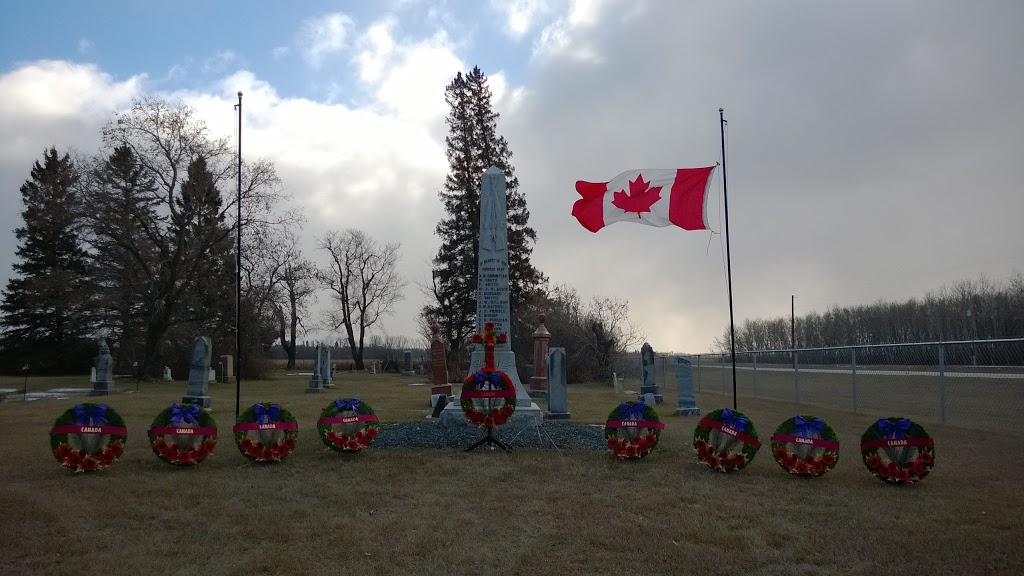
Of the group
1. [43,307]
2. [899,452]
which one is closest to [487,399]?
[899,452]

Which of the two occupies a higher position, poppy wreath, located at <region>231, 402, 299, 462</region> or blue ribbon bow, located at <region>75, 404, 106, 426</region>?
blue ribbon bow, located at <region>75, 404, 106, 426</region>

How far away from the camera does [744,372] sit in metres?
24.9

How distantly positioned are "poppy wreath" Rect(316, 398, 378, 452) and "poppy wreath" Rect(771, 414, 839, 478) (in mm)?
5289

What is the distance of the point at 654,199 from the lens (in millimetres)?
10469

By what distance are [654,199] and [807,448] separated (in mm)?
4428

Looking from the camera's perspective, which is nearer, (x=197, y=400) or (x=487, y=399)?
(x=487, y=399)

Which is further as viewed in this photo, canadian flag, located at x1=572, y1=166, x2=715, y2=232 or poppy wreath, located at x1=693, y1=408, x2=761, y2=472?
canadian flag, located at x1=572, y1=166, x2=715, y2=232

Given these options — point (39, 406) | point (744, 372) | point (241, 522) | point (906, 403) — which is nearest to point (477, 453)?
point (241, 522)

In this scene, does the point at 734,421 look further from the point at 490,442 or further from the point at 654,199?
the point at 654,199

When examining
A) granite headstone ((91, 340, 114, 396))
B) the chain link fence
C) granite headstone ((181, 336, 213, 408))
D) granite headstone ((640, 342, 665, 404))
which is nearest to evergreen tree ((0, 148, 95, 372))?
granite headstone ((91, 340, 114, 396))

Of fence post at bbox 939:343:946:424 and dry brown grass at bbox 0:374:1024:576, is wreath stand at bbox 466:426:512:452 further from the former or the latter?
fence post at bbox 939:343:946:424

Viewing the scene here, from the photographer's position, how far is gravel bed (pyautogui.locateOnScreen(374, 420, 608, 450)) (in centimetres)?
996

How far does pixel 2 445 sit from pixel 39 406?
335 inches

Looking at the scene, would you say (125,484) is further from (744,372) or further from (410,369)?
(410,369)
